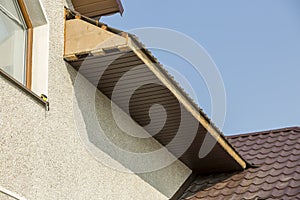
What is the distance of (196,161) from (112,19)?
3.42 meters

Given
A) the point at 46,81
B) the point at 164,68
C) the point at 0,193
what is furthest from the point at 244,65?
the point at 0,193

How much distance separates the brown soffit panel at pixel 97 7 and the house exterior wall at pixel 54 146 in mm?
469

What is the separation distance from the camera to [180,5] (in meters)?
8.40

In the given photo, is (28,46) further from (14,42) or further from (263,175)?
(263,175)

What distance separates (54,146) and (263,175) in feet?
15.7

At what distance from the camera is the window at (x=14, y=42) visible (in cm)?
643

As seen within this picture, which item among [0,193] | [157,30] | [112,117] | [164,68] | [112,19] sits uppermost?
[112,19]

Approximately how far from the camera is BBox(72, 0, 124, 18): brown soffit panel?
805 cm

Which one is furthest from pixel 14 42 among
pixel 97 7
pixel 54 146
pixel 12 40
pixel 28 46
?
pixel 97 7

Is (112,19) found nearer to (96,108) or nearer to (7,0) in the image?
(96,108)

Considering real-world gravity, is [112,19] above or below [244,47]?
above

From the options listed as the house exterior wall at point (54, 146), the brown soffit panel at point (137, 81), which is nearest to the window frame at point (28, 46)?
the house exterior wall at point (54, 146)

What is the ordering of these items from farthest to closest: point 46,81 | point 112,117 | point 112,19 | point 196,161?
point 196,161 < point 112,19 < point 112,117 < point 46,81

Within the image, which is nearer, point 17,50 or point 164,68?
point 17,50
